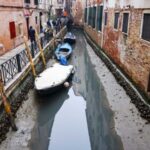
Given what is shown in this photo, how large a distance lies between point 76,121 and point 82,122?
0.73ft

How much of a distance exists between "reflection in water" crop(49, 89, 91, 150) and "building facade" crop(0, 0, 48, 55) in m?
5.45

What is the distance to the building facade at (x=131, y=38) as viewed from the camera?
25.3 ft

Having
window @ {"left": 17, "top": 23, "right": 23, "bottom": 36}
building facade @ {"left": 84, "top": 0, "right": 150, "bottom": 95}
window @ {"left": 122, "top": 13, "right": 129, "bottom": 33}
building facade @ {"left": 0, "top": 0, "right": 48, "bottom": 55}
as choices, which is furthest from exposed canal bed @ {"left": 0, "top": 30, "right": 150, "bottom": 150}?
window @ {"left": 17, "top": 23, "right": 23, "bottom": 36}

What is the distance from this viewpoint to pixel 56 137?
22.3 feet

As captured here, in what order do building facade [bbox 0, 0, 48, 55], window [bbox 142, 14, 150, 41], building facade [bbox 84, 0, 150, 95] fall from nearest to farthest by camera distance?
window [bbox 142, 14, 150, 41] → building facade [bbox 84, 0, 150, 95] → building facade [bbox 0, 0, 48, 55]

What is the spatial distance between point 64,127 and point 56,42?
13049mm

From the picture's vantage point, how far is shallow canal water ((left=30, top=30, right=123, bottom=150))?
641cm

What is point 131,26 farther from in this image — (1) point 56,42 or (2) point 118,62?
(1) point 56,42

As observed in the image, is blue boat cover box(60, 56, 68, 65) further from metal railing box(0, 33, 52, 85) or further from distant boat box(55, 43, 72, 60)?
metal railing box(0, 33, 52, 85)

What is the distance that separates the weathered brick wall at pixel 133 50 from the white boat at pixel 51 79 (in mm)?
2801

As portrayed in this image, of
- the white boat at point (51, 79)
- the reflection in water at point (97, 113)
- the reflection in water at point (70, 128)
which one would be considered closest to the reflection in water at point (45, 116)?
the reflection in water at point (70, 128)

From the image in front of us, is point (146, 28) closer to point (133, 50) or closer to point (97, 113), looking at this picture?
point (133, 50)

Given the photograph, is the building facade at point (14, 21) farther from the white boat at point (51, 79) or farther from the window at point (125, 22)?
the window at point (125, 22)

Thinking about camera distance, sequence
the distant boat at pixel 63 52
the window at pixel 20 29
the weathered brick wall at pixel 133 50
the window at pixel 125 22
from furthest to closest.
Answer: the window at pixel 20 29 → the distant boat at pixel 63 52 → the window at pixel 125 22 → the weathered brick wall at pixel 133 50
